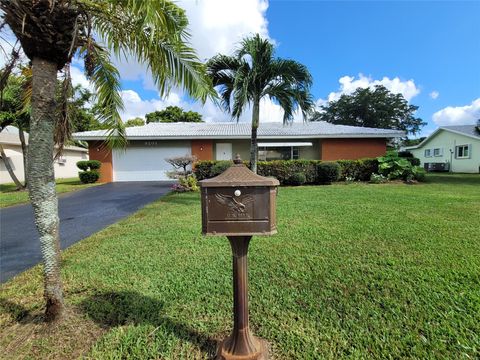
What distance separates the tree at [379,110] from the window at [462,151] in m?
19.3

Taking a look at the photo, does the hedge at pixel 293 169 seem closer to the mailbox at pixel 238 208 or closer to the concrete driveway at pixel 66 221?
the concrete driveway at pixel 66 221

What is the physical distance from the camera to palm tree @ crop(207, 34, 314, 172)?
828cm

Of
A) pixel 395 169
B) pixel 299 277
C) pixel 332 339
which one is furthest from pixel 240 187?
pixel 395 169

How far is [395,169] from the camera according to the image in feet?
45.7

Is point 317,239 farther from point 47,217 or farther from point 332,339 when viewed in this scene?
point 47,217

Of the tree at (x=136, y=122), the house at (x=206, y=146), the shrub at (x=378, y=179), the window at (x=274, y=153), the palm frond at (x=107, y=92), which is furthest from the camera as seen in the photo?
the tree at (x=136, y=122)

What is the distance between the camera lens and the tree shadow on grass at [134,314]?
2.47m

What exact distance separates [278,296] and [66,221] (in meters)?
6.66

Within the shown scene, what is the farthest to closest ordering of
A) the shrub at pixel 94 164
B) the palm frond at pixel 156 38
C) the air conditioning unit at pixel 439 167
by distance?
the air conditioning unit at pixel 439 167 → the shrub at pixel 94 164 → the palm frond at pixel 156 38

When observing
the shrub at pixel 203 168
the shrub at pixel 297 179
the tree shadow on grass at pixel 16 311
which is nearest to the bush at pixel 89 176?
the shrub at pixel 203 168

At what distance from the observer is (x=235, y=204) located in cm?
193

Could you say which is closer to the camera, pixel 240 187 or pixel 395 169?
pixel 240 187

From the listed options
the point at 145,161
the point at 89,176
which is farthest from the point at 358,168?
the point at 89,176

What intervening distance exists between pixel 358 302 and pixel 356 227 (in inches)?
118
